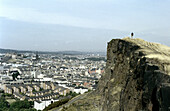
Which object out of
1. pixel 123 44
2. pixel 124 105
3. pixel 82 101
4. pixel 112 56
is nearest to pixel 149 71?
pixel 124 105

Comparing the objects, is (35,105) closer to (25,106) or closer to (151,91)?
(25,106)

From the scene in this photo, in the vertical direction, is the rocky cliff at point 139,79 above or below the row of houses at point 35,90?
above

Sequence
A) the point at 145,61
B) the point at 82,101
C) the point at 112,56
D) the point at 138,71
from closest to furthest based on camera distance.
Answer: the point at 145,61
the point at 138,71
the point at 112,56
the point at 82,101

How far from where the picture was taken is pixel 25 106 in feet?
81.4

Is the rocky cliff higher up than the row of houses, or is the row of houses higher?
the rocky cliff

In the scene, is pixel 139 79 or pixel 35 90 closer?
pixel 139 79

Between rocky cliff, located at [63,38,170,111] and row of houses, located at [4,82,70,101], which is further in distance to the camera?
row of houses, located at [4,82,70,101]

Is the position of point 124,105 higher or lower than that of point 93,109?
higher

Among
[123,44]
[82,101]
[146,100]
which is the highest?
[123,44]

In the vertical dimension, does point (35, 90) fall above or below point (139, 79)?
below

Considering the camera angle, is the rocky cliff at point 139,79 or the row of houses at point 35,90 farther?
the row of houses at point 35,90

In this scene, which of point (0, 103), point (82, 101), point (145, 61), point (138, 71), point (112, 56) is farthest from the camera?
point (0, 103)

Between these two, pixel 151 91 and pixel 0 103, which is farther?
pixel 0 103

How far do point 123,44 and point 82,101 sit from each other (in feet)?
21.7
